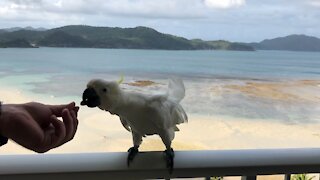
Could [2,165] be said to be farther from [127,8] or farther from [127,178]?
[127,8]

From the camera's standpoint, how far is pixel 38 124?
0.50 m

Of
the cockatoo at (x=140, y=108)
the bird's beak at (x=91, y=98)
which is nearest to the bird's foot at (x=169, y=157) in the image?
the cockatoo at (x=140, y=108)

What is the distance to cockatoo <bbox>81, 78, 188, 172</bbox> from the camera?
1.72 ft

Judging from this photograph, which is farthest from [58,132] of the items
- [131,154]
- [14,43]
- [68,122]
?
[14,43]

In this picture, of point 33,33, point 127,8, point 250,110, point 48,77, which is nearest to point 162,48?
point 33,33

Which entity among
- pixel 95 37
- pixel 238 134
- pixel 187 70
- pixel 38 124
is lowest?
pixel 238 134

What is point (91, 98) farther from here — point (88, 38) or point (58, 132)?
point (88, 38)

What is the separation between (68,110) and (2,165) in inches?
5.4

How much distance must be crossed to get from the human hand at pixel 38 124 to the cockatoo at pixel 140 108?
0.03m

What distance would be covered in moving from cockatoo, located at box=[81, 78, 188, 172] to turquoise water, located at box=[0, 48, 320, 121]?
1129mm

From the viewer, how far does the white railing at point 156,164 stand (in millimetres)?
583

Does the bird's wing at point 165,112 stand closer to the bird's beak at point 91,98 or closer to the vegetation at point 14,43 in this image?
the bird's beak at point 91,98

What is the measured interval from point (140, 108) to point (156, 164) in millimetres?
107

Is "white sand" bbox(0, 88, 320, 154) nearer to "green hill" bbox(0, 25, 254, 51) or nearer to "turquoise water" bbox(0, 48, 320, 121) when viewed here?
"turquoise water" bbox(0, 48, 320, 121)
